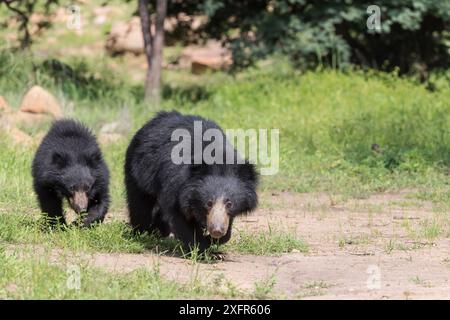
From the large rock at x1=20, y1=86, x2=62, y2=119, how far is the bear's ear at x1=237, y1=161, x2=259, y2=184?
564cm

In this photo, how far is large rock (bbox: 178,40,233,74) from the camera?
715 inches

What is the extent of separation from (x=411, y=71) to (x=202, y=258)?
9099mm

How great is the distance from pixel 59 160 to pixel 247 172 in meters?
1.65

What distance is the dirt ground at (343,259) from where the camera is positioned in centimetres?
573

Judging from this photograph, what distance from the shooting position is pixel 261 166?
422 inches

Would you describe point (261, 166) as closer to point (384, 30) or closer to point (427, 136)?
point (427, 136)

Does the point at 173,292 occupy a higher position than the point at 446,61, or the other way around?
the point at 446,61

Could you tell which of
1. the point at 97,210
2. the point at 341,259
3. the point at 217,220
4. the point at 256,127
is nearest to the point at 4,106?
the point at 256,127

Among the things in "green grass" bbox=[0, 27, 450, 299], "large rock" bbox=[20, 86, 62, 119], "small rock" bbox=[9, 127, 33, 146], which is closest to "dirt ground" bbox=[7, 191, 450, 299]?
"green grass" bbox=[0, 27, 450, 299]

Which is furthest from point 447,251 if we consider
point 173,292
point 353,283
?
point 173,292

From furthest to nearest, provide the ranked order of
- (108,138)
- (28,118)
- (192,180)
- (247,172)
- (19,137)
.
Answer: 1. (28,118)
2. (108,138)
3. (19,137)
4. (247,172)
5. (192,180)

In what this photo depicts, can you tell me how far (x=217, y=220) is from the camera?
643cm

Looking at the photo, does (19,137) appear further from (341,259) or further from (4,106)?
(341,259)

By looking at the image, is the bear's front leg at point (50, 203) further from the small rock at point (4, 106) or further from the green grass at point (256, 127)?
the small rock at point (4, 106)
